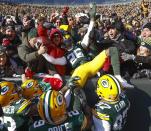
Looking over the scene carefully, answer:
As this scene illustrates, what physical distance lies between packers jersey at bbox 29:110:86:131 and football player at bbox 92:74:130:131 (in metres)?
0.34

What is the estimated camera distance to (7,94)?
5.24m

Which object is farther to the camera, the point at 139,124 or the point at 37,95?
the point at 139,124

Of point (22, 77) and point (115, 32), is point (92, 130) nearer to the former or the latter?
point (22, 77)

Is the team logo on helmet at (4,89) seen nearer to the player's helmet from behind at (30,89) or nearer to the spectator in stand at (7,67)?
the player's helmet from behind at (30,89)

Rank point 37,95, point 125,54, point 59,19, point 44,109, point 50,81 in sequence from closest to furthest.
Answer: point 44,109
point 37,95
point 50,81
point 125,54
point 59,19

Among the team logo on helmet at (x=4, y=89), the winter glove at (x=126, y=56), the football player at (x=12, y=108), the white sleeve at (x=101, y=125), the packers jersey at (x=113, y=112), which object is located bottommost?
the white sleeve at (x=101, y=125)

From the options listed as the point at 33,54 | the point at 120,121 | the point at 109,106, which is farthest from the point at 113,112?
the point at 33,54

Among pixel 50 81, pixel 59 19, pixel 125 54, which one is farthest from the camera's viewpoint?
pixel 59 19

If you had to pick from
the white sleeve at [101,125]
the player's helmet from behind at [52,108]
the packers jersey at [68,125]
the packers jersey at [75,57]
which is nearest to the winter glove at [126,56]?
the packers jersey at [75,57]

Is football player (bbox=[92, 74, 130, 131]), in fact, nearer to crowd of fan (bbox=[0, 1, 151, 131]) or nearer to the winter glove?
crowd of fan (bbox=[0, 1, 151, 131])

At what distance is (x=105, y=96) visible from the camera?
5.75 meters

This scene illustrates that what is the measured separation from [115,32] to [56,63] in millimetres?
1280

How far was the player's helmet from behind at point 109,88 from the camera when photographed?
223 inches

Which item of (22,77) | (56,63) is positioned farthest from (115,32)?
(22,77)
